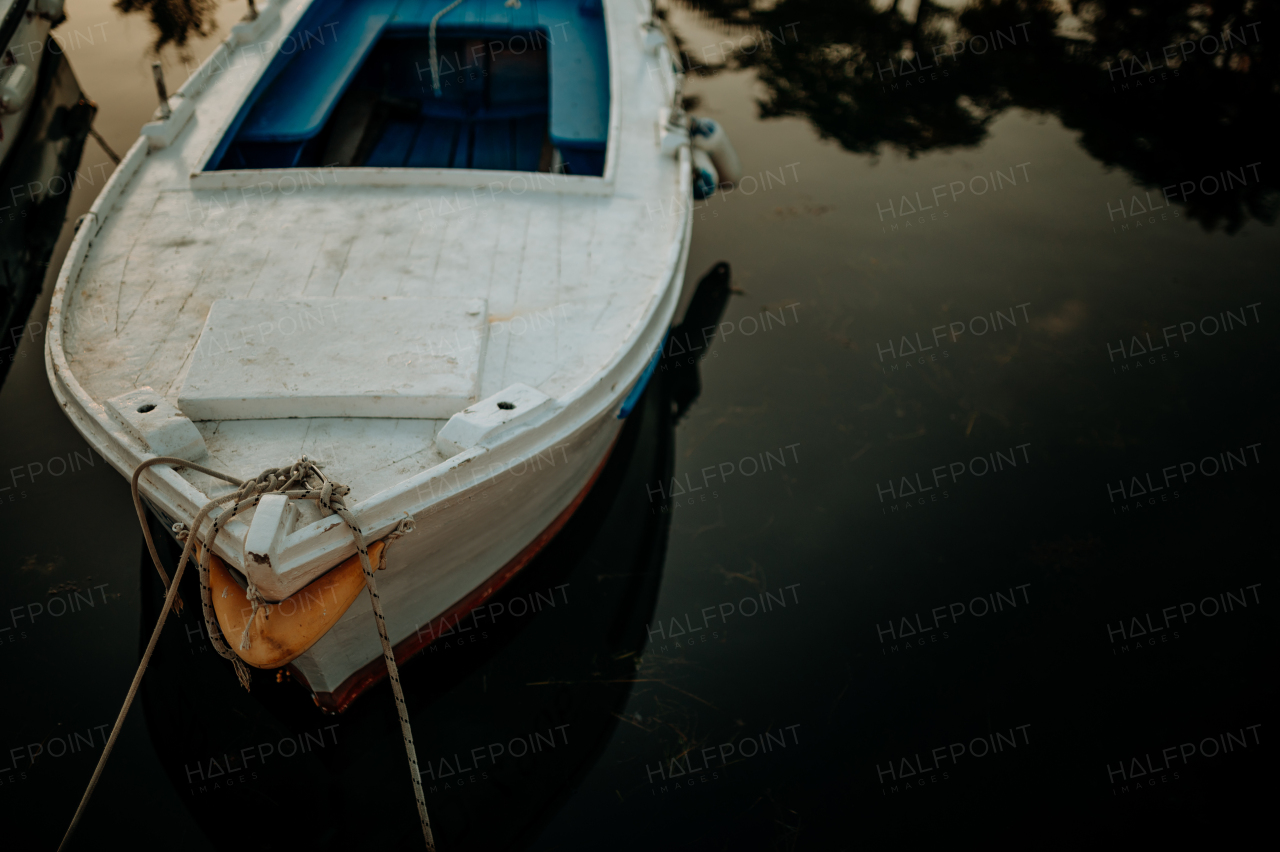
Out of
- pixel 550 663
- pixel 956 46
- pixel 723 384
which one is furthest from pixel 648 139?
pixel 956 46

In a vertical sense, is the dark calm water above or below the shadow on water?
below

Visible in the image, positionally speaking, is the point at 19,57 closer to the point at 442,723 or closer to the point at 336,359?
the point at 336,359

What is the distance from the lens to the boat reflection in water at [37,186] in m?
5.57

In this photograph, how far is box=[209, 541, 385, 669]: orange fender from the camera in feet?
8.79

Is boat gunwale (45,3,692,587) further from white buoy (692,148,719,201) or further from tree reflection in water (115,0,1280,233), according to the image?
tree reflection in water (115,0,1280,233)

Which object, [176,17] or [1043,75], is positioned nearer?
[1043,75]

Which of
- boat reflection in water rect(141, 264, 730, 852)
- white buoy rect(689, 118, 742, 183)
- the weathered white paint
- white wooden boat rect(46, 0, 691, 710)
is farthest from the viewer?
white buoy rect(689, 118, 742, 183)

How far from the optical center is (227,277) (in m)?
3.82

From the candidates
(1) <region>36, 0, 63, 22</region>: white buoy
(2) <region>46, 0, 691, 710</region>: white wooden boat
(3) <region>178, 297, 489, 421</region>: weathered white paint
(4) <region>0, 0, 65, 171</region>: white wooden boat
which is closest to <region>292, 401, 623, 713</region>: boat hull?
(2) <region>46, 0, 691, 710</region>: white wooden boat

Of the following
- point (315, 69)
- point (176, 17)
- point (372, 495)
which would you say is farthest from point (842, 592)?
point (176, 17)

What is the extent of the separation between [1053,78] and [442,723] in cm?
863

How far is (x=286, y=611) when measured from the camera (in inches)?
106

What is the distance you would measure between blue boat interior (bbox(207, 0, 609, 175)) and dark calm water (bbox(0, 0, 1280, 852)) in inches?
57.6

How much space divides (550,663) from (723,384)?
2230mm
